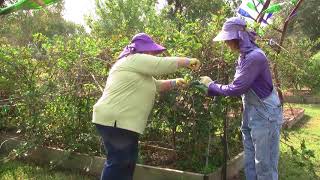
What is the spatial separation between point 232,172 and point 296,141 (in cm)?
305

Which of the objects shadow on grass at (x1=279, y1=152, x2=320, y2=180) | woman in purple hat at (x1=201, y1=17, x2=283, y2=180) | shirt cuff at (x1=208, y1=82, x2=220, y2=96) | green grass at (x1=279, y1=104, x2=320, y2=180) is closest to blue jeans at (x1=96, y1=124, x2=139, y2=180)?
shirt cuff at (x1=208, y1=82, x2=220, y2=96)

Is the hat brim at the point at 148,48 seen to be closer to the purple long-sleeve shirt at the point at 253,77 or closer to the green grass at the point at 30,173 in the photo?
the purple long-sleeve shirt at the point at 253,77

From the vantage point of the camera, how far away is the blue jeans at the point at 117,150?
15.3ft

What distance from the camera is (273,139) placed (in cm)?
465

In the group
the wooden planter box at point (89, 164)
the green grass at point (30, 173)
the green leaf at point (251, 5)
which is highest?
the green leaf at point (251, 5)

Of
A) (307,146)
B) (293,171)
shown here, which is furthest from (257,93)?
(307,146)

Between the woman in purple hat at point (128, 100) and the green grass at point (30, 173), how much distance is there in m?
1.60

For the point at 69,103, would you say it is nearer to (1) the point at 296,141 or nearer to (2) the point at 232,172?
(2) the point at 232,172

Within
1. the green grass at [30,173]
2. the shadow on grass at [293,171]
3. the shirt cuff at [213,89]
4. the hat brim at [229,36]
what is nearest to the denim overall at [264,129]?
the shirt cuff at [213,89]

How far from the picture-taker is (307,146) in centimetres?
857

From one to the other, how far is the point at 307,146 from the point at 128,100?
5.07 metres

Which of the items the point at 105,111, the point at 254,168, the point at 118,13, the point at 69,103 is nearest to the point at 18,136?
the point at 69,103

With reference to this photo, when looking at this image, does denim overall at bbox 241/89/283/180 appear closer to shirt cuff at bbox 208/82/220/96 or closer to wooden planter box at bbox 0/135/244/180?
shirt cuff at bbox 208/82/220/96

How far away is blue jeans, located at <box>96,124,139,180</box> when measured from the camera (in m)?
4.65
